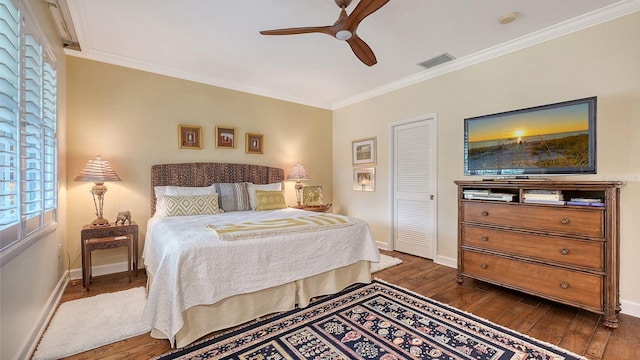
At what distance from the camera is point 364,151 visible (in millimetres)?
4887

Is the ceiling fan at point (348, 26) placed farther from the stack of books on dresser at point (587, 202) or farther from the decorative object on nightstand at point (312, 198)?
the decorative object on nightstand at point (312, 198)

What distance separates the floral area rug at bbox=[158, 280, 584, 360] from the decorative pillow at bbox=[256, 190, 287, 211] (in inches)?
67.3

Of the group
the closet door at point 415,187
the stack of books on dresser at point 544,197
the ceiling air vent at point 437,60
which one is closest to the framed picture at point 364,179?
the closet door at point 415,187

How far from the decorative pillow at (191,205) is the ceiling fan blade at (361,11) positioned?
8.34 feet

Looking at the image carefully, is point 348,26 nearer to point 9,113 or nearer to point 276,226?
point 276,226

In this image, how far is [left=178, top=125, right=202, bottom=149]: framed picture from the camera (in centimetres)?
386

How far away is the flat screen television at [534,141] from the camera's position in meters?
2.57

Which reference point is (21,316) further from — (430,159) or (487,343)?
(430,159)

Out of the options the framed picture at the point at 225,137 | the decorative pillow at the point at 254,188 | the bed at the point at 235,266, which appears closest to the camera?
the bed at the point at 235,266

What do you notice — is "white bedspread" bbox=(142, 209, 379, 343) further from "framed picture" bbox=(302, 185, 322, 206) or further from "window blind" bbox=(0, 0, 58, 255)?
"framed picture" bbox=(302, 185, 322, 206)

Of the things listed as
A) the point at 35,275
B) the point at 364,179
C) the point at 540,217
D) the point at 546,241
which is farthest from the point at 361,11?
the point at 364,179

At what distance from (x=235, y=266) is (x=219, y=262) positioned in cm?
13

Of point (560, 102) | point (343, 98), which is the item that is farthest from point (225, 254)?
point (343, 98)

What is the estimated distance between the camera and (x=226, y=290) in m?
2.05
